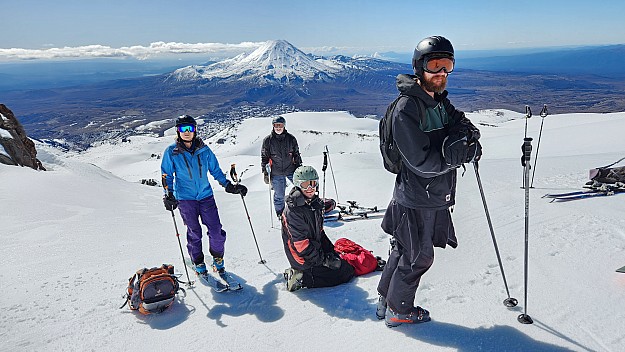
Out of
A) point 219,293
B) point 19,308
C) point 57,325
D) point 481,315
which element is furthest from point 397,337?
point 19,308

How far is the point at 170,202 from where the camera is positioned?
444 centimetres

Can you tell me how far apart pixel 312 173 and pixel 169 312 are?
2.26 m

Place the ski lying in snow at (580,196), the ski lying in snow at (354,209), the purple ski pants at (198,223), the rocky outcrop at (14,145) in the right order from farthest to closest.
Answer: the rocky outcrop at (14,145)
the ski lying in snow at (354,209)
the ski lying in snow at (580,196)
the purple ski pants at (198,223)

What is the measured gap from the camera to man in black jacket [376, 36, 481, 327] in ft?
8.78

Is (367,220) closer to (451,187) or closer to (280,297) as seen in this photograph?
(280,297)

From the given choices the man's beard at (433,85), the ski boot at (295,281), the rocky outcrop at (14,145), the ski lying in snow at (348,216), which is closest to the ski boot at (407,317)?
the ski boot at (295,281)

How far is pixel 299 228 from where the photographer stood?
4160 millimetres

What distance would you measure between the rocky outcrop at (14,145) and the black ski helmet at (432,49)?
14.8m

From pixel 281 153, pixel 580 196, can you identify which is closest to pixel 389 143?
pixel 281 153

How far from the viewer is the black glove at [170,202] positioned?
442 cm

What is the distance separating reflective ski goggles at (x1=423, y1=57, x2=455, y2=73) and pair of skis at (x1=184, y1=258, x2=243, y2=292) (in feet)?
11.2

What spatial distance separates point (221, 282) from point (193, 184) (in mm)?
1331

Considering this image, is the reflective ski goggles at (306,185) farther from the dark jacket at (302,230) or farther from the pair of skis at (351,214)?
the pair of skis at (351,214)

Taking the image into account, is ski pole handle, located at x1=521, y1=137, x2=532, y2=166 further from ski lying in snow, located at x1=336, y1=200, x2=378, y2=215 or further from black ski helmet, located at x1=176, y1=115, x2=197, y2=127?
ski lying in snow, located at x1=336, y1=200, x2=378, y2=215
